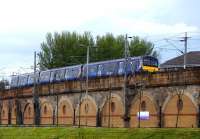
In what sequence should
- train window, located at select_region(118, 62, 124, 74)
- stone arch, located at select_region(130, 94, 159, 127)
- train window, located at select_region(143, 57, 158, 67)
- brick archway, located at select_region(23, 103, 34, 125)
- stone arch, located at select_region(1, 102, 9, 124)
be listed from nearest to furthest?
1. stone arch, located at select_region(130, 94, 159, 127)
2. train window, located at select_region(143, 57, 158, 67)
3. train window, located at select_region(118, 62, 124, 74)
4. brick archway, located at select_region(23, 103, 34, 125)
5. stone arch, located at select_region(1, 102, 9, 124)

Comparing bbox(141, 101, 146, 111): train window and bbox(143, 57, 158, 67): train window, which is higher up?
bbox(143, 57, 158, 67): train window

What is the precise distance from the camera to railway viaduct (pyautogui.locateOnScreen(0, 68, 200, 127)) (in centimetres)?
5397

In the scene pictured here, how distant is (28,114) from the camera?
3300 inches

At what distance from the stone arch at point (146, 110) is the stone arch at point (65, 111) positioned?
530 inches

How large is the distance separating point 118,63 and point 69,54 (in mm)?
35405

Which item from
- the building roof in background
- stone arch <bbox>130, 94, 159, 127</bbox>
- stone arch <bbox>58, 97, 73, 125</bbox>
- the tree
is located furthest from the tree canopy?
stone arch <bbox>130, 94, 159, 127</bbox>

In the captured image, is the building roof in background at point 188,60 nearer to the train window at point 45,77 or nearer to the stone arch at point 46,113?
the train window at point 45,77

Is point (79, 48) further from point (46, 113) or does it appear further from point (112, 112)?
point (112, 112)

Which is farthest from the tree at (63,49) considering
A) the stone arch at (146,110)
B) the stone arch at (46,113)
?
the stone arch at (146,110)

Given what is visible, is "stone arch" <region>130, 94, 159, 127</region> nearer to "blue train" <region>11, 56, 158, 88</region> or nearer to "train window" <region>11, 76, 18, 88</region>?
"blue train" <region>11, 56, 158, 88</region>

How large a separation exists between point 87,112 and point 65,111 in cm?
575

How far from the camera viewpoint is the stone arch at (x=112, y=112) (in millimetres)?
62594

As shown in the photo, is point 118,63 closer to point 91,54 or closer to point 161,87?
point 161,87

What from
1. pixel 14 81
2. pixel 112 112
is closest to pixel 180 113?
pixel 112 112
